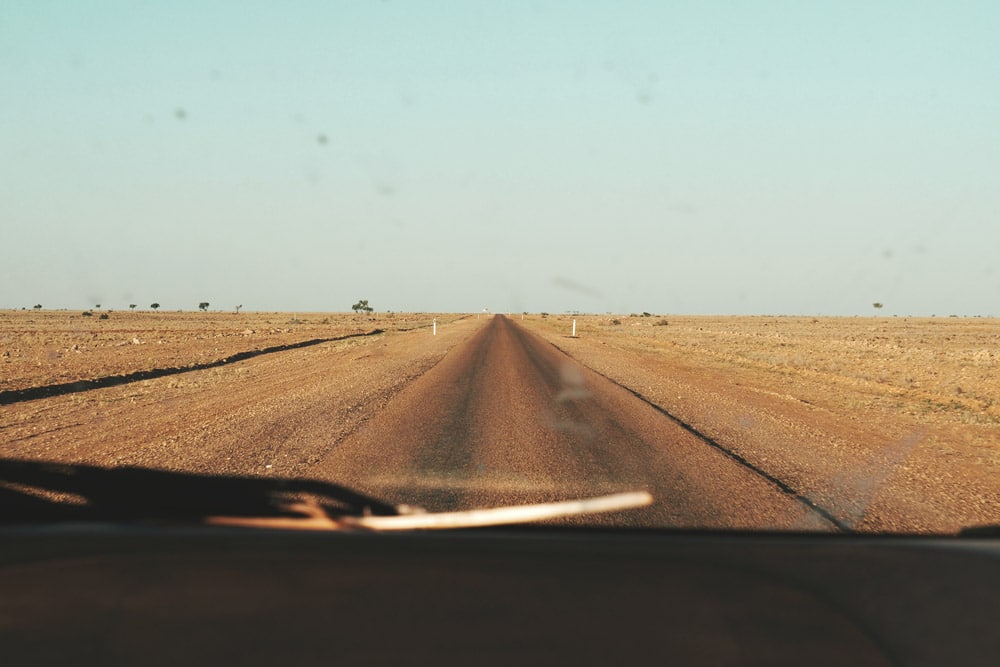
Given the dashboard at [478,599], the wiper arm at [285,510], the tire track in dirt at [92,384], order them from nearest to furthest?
the dashboard at [478,599]
the wiper arm at [285,510]
the tire track in dirt at [92,384]

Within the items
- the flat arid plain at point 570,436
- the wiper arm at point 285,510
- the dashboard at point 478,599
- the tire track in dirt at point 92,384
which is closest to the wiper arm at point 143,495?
the wiper arm at point 285,510

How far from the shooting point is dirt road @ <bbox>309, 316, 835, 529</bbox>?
496cm

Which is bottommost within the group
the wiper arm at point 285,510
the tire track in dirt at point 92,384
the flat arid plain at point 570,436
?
the tire track in dirt at point 92,384

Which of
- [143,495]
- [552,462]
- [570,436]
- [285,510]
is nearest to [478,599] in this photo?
[285,510]

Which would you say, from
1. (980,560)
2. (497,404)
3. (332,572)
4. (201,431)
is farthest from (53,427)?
(980,560)

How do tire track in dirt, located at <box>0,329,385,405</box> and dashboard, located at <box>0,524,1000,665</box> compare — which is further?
tire track in dirt, located at <box>0,329,385,405</box>

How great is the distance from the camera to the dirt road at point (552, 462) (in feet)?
16.3

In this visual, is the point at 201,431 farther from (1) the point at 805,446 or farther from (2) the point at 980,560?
(2) the point at 980,560

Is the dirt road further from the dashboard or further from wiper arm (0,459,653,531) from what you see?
the dashboard

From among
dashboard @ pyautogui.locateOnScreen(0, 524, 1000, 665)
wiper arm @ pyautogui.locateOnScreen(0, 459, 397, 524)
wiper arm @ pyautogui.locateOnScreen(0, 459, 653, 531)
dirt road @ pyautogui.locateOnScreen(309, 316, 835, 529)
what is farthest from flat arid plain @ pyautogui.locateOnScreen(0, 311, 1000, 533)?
dashboard @ pyautogui.locateOnScreen(0, 524, 1000, 665)

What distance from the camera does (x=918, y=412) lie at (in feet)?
35.5

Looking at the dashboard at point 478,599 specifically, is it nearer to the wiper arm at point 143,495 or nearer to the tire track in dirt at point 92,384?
the wiper arm at point 143,495

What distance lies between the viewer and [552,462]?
6465 millimetres

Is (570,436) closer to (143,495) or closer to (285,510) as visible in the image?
(143,495)
